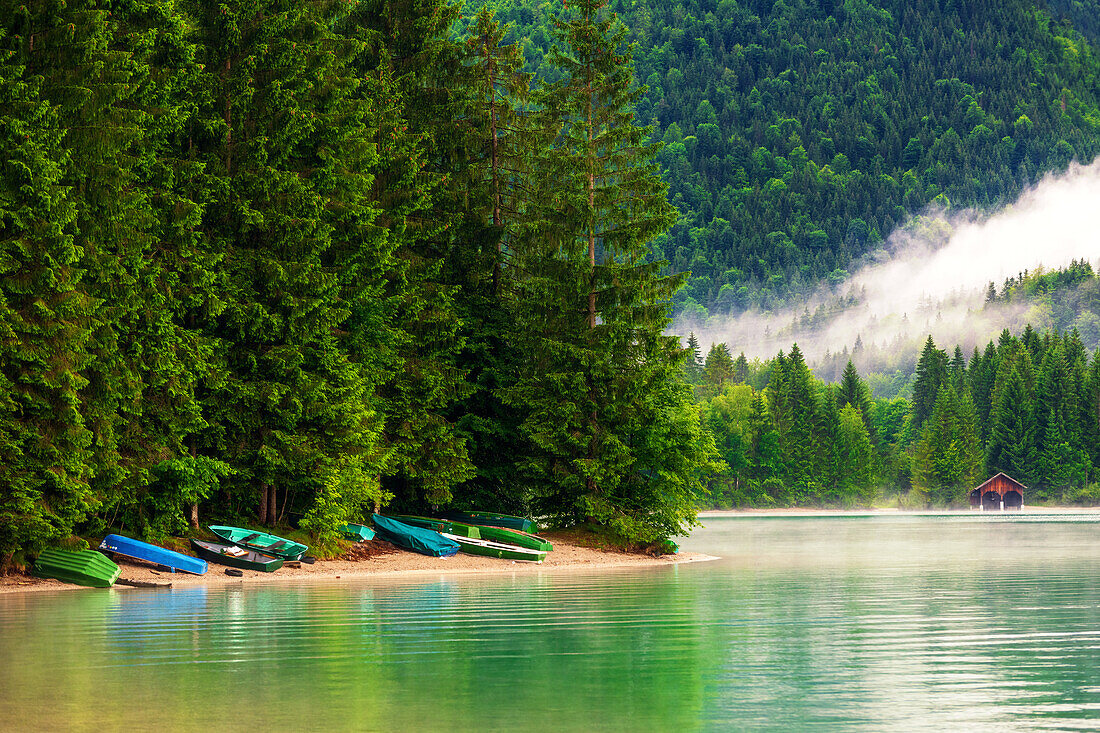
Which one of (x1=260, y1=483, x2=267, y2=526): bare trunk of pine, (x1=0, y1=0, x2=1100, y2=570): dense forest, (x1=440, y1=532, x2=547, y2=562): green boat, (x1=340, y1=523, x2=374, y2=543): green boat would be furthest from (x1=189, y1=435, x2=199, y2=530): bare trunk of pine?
(x1=440, y1=532, x2=547, y2=562): green boat

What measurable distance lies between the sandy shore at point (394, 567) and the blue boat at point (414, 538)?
0.97ft

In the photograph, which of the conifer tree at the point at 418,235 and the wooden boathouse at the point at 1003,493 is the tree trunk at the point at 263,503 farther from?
the wooden boathouse at the point at 1003,493

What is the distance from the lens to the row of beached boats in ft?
96.7

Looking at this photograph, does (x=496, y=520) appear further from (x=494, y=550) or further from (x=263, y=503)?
(x=263, y=503)

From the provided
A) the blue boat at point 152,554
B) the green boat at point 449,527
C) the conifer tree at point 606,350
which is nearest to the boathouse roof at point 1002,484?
the conifer tree at point 606,350

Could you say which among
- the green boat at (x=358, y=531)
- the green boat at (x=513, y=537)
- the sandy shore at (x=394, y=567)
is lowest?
the sandy shore at (x=394, y=567)

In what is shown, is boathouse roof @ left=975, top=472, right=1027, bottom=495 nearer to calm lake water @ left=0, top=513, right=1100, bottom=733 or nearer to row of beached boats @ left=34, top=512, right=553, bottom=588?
row of beached boats @ left=34, top=512, right=553, bottom=588

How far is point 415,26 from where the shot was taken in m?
48.7

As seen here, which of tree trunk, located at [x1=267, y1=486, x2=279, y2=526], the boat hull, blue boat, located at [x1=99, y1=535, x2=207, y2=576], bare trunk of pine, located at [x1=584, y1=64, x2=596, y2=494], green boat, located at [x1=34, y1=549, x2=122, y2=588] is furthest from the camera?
bare trunk of pine, located at [x1=584, y1=64, x2=596, y2=494]

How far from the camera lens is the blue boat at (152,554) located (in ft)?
103

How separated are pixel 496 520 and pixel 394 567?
6673mm

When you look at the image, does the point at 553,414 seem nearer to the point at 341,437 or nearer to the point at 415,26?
the point at 341,437

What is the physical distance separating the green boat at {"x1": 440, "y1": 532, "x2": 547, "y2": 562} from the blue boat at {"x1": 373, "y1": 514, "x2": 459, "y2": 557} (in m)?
0.30

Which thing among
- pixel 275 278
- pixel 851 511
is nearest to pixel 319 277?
pixel 275 278
